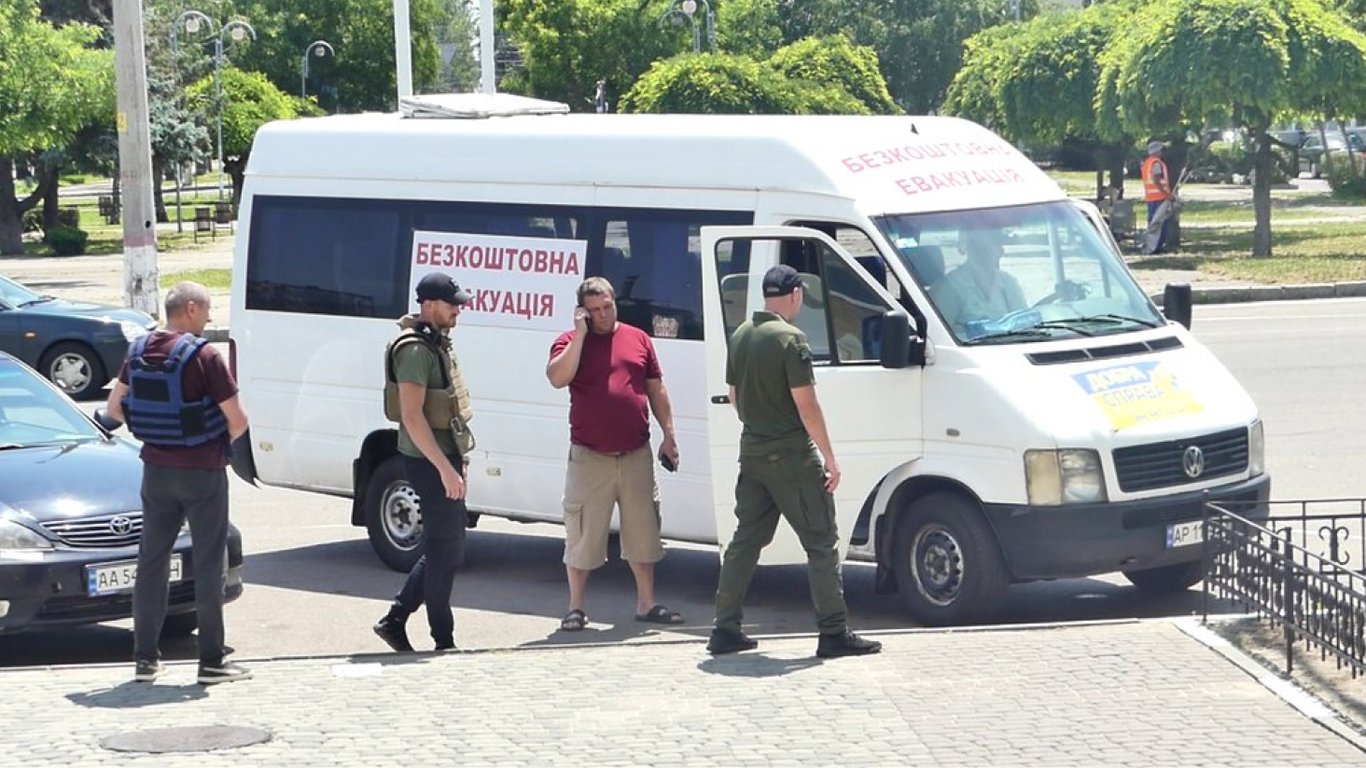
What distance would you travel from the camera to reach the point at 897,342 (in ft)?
31.4

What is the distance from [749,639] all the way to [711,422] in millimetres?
1437

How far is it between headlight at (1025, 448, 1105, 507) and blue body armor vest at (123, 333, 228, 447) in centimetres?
363

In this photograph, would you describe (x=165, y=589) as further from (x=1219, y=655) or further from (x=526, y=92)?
(x=526, y=92)

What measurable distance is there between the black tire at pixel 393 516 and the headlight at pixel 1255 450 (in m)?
4.62

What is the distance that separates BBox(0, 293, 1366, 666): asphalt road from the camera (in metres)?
10.0

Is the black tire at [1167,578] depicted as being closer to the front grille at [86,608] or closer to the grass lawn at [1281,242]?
the front grille at [86,608]

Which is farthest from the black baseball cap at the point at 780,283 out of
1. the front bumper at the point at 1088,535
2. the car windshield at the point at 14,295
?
the car windshield at the point at 14,295

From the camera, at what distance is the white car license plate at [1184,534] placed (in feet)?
31.2

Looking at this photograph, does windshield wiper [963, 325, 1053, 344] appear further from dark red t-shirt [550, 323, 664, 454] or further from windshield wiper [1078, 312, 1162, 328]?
dark red t-shirt [550, 323, 664, 454]

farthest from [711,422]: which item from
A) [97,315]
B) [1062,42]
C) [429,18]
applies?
[429,18]

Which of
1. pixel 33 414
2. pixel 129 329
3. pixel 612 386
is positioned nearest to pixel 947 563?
pixel 612 386

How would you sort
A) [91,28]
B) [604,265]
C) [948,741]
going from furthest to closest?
[91,28]
[604,265]
[948,741]

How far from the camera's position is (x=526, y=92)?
7894 centimetres

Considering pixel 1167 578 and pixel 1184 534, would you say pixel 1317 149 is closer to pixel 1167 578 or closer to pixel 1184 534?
pixel 1167 578
